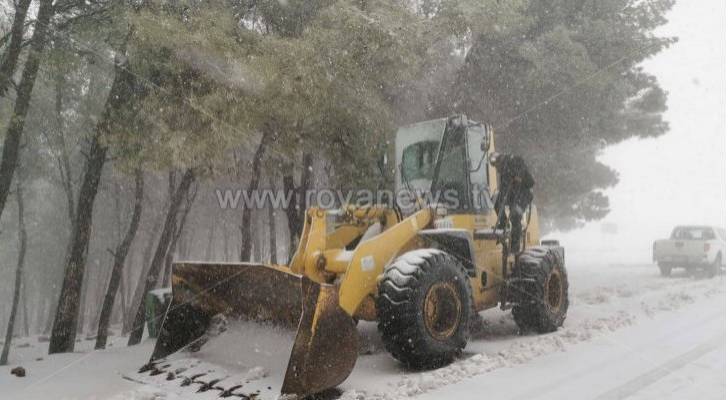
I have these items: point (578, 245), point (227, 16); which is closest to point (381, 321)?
point (227, 16)

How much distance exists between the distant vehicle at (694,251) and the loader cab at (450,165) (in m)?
12.4

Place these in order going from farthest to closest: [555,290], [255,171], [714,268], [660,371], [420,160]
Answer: [714,268] < [255,171] < [555,290] < [420,160] < [660,371]

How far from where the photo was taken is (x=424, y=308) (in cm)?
527

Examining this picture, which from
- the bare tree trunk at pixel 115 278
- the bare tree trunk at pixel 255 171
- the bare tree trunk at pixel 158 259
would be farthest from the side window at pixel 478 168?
the bare tree trunk at pixel 115 278

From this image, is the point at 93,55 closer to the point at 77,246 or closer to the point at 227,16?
the point at 227,16

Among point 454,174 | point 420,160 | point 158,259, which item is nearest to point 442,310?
point 454,174

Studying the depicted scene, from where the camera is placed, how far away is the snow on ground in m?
4.62

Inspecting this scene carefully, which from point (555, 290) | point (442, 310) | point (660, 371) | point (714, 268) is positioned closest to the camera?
point (660, 371)

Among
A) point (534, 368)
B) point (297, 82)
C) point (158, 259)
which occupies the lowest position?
point (534, 368)

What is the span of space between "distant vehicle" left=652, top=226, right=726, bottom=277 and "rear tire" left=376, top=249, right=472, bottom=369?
45.6 feet

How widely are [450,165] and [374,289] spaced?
2.19 m

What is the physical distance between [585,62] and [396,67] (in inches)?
206

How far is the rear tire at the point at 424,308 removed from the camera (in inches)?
200

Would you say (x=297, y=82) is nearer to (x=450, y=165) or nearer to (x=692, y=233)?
(x=450, y=165)
